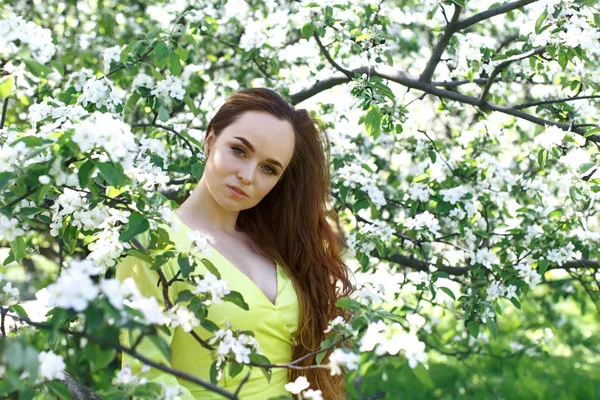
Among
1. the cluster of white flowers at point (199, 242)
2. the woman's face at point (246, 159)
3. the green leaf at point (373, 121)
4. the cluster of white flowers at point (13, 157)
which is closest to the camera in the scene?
the cluster of white flowers at point (13, 157)

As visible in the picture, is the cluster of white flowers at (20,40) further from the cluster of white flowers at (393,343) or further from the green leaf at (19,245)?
the cluster of white flowers at (393,343)

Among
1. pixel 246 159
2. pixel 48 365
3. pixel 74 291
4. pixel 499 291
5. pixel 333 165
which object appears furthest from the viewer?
pixel 333 165

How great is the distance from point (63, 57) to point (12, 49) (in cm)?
229

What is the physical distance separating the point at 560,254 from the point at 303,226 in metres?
0.99

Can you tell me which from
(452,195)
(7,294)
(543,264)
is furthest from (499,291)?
(7,294)

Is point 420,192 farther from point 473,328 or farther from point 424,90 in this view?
point 473,328

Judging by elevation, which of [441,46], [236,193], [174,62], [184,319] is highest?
[441,46]

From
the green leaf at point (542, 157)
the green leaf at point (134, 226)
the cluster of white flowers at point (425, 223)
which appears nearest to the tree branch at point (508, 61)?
the green leaf at point (542, 157)

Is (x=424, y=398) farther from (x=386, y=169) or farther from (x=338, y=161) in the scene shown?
(x=338, y=161)

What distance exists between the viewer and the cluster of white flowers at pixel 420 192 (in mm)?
2957

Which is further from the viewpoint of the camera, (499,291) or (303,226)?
(499,291)

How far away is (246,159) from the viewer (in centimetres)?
215

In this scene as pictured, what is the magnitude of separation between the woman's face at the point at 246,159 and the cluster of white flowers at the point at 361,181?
0.67 meters

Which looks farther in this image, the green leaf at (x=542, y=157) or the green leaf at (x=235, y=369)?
the green leaf at (x=542, y=157)
